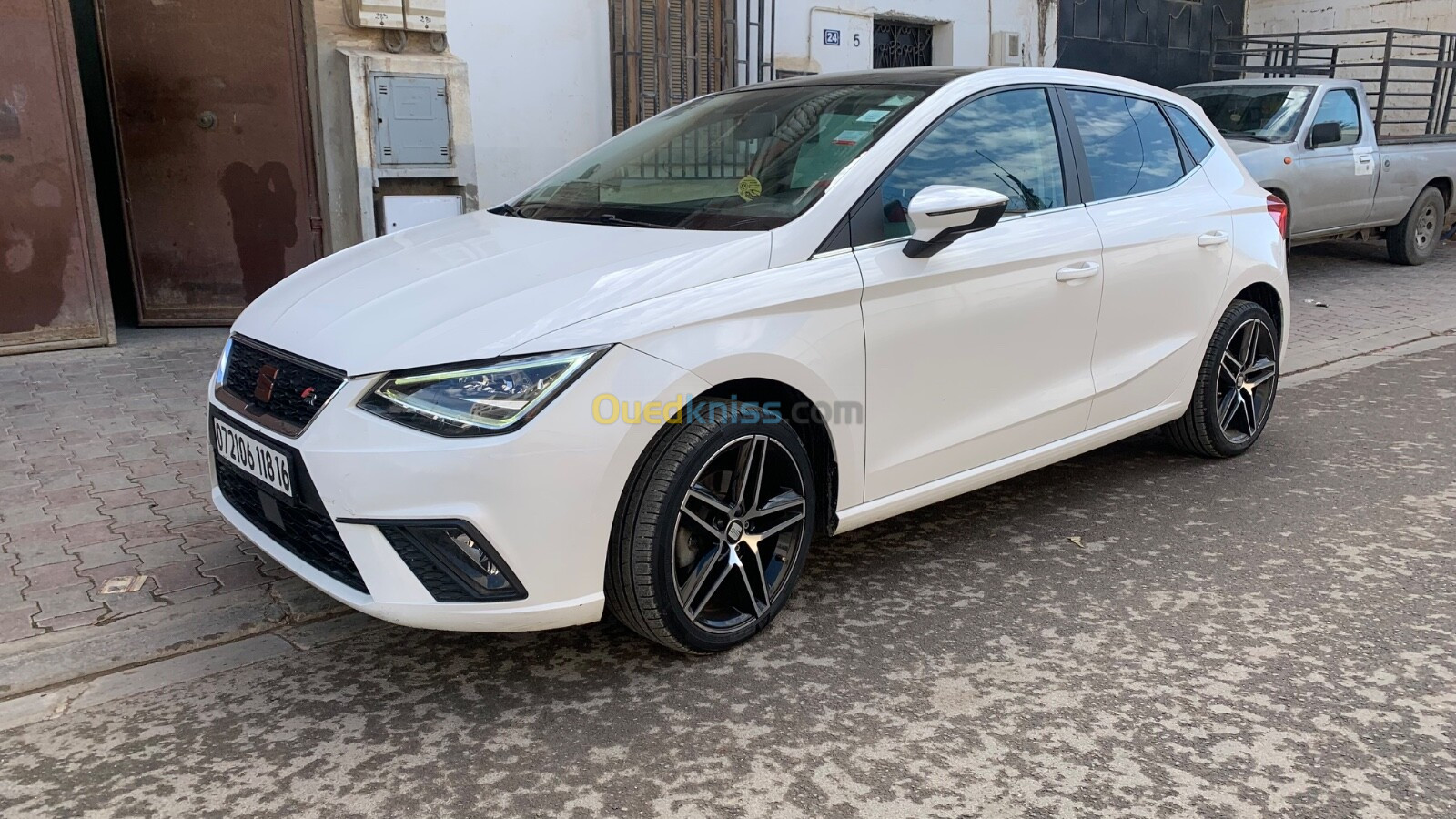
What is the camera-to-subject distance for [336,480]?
9.05 feet

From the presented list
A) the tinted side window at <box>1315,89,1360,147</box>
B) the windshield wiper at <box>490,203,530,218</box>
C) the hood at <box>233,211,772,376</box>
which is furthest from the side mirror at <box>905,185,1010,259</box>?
the tinted side window at <box>1315,89,1360,147</box>

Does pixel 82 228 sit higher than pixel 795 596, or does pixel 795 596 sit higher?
pixel 82 228

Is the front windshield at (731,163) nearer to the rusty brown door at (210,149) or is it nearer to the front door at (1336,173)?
the rusty brown door at (210,149)

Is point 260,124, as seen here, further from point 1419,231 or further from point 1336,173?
point 1419,231

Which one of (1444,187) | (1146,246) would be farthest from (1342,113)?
(1146,246)

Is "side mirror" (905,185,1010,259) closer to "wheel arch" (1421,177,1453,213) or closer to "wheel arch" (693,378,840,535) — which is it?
"wheel arch" (693,378,840,535)

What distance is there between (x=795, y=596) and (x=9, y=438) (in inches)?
154

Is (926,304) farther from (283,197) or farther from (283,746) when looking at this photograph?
(283,197)

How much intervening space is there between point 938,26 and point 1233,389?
294 inches

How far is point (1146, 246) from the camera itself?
4230 millimetres

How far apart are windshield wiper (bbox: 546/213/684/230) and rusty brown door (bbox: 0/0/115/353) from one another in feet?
15.2

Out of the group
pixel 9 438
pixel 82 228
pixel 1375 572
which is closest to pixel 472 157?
pixel 82 228

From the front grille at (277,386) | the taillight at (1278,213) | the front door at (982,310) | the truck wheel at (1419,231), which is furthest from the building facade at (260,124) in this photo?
the truck wheel at (1419,231)

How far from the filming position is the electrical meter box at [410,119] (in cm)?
755
